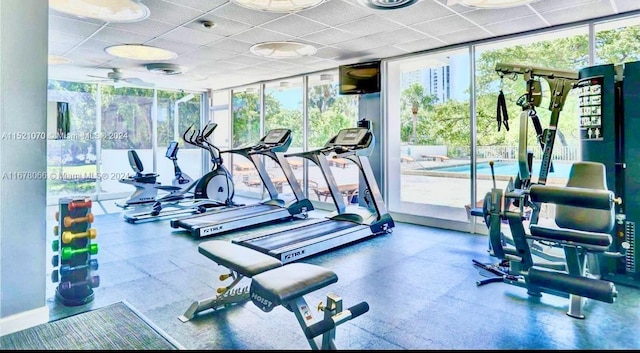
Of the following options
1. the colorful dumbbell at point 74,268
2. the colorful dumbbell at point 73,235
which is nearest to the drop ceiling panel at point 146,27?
the colorful dumbbell at point 73,235

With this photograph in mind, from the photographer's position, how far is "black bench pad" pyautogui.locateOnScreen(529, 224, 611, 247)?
9.31 ft

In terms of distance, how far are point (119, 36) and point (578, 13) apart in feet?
18.6

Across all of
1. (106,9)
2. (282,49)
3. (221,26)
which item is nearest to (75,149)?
(106,9)

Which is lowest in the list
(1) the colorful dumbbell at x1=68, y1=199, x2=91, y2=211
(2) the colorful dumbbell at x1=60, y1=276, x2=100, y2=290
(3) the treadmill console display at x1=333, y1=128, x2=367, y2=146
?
(2) the colorful dumbbell at x1=60, y1=276, x2=100, y2=290

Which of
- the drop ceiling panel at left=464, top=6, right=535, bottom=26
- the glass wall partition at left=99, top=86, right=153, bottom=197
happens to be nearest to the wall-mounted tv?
the drop ceiling panel at left=464, top=6, right=535, bottom=26

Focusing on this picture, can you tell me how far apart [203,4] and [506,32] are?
3.81 meters

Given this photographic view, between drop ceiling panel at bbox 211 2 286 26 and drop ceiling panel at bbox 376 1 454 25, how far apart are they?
126 cm

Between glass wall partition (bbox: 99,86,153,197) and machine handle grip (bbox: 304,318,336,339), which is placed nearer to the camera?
machine handle grip (bbox: 304,318,336,339)

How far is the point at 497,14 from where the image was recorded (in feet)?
14.0

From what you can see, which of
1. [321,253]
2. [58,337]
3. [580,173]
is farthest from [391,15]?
[58,337]

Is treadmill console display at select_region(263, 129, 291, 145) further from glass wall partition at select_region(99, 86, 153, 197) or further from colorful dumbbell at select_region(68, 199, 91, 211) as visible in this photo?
glass wall partition at select_region(99, 86, 153, 197)

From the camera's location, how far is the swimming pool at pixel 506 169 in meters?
4.85

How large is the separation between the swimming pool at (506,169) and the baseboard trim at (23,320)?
5.23 m

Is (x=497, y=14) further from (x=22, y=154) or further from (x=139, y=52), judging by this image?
(x=139, y=52)
